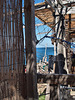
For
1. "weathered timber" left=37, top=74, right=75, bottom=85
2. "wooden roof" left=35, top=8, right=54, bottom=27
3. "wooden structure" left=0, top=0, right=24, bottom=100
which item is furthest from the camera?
→ "wooden roof" left=35, top=8, right=54, bottom=27

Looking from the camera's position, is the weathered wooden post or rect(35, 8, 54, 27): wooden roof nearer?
the weathered wooden post

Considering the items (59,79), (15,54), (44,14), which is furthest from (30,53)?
(44,14)

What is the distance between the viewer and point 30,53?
1.83 meters

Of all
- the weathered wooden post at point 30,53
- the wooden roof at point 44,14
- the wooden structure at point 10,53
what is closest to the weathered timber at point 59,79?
the weathered wooden post at point 30,53

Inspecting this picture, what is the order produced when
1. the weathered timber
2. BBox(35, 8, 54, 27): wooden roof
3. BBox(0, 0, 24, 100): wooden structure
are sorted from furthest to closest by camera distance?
1. BBox(35, 8, 54, 27): wooden roof
2. the weathered timber
3. BBox(0, 0, 24, 100): wooden structure

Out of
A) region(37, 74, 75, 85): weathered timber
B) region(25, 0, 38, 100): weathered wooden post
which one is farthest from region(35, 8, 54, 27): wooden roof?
region(37, 74, 75, 85): weathered timber

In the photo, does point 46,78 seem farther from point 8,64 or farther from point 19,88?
point 8,64

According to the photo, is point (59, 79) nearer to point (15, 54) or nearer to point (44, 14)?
point (15, 54)

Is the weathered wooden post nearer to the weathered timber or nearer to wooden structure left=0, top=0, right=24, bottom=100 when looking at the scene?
wooden structure left=0, top=0, right=24, bottom=100

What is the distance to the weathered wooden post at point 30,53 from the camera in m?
1.78

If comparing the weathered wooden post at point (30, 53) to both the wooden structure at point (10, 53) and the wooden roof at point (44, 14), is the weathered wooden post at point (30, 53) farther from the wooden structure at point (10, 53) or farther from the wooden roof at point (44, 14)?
the wooden roof at point (44, 14)

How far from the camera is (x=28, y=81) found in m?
1.80

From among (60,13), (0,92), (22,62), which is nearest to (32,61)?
(22,62)

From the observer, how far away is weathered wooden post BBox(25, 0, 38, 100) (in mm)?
1781
